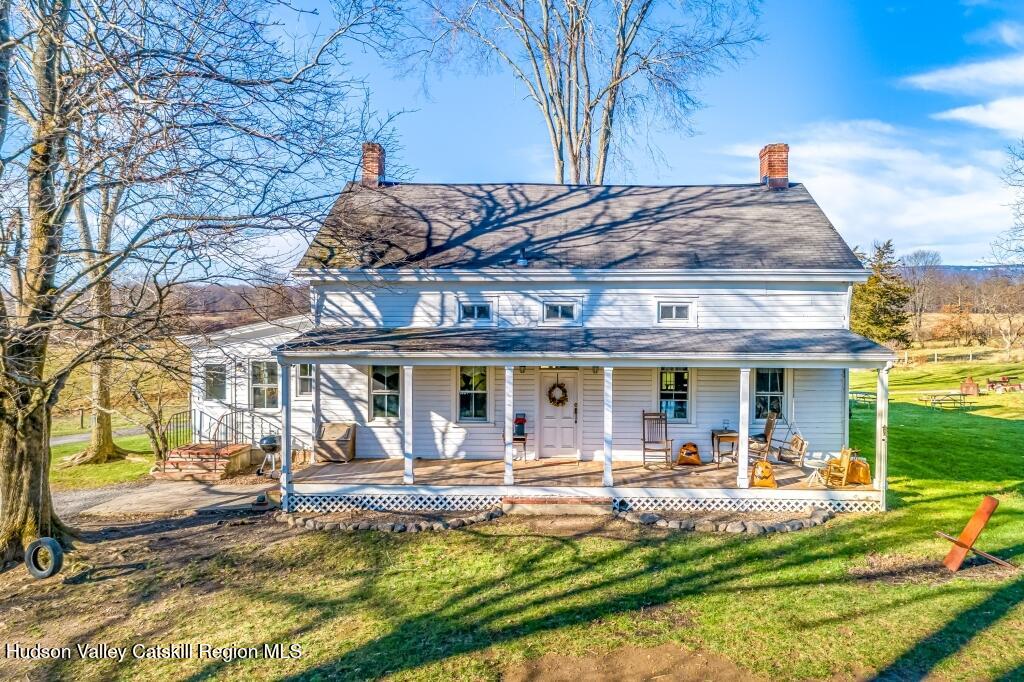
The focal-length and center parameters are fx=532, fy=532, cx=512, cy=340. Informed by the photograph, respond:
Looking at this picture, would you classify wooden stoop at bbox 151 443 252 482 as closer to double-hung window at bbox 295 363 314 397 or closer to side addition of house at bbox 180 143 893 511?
side addition of house at bbox 180 143 893 511

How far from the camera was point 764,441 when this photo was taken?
36.7 ft

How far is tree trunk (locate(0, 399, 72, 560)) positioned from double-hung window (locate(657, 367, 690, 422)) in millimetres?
11127

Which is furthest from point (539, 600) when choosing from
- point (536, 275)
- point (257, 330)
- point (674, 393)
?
point (257, 330)

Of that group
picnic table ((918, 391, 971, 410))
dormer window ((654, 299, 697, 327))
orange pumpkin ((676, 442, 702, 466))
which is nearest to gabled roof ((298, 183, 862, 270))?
dormer window ((654, 299, 697, 327))

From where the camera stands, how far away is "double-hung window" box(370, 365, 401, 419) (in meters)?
12.6

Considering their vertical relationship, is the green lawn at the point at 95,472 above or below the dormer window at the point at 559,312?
below

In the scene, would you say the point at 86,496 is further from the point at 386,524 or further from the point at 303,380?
the point at 386,524

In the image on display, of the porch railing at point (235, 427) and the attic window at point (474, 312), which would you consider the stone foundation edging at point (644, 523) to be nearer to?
the porch railing at point (235, 427)

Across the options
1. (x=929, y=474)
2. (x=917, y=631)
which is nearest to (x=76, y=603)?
(x=917, y=631)

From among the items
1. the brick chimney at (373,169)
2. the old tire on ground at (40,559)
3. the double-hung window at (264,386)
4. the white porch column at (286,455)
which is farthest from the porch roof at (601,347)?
the brick chimney at (373,169)

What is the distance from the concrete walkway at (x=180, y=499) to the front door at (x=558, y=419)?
6067 mm

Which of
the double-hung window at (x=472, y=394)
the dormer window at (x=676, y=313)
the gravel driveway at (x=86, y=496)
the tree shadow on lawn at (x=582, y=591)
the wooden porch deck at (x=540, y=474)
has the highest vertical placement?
the dormer window at (x=676, y=313)

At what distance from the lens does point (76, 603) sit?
22.7 ft

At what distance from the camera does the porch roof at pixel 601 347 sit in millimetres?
9773
